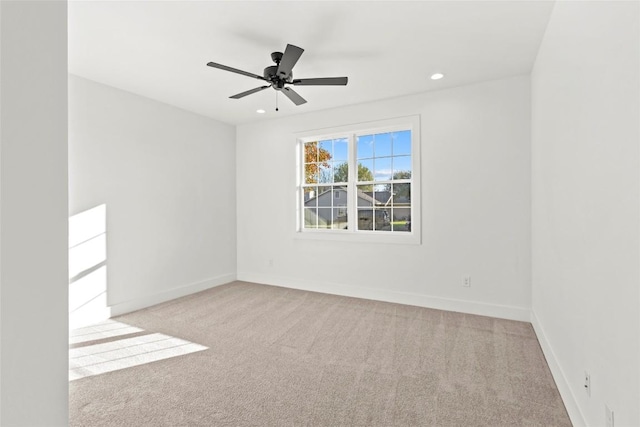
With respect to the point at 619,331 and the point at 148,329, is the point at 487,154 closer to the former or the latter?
the point at 619,331

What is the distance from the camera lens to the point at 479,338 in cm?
297

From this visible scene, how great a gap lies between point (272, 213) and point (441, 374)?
11.0ft

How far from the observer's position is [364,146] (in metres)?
4.46

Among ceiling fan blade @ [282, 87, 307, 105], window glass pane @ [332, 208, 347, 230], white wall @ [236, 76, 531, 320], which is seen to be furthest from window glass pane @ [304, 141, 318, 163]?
ceiling fan blade @ [282, 87, 307, 105]

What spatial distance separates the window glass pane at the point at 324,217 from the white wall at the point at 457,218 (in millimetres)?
323

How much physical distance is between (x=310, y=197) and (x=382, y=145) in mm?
1343

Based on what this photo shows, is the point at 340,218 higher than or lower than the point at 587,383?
higher

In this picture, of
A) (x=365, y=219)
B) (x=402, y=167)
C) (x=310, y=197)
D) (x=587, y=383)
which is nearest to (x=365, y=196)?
(x=365, y=219)

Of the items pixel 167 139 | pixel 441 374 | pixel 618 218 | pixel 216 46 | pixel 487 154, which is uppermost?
pixel 216 46

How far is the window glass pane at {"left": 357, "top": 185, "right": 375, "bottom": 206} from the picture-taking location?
14.5 ft

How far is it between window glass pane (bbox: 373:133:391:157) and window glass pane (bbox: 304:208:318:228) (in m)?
1.29

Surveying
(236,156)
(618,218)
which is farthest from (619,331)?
(236,156)

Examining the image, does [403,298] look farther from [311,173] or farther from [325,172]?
[311,173]

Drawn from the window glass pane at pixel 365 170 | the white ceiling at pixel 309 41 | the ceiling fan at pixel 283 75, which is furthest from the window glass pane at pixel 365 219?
the ceiling fan at pixel 283 75
